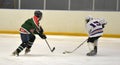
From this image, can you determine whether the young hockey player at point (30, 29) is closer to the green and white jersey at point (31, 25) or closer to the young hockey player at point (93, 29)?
the green and white jersey at point (31, 25)

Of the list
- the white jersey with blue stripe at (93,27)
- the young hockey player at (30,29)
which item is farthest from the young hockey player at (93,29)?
the young hockey player at (30,29)

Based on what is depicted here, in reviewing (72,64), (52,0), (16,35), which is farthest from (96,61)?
(52,0)

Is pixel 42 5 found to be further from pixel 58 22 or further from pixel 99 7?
pixel 99 7

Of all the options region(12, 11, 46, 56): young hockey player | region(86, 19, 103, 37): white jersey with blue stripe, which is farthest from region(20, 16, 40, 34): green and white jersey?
region(86, 19, 103, 37): white jersey with blue stripe

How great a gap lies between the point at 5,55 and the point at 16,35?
18.5ft

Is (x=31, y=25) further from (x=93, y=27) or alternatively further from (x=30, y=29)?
(x=93, y=27)

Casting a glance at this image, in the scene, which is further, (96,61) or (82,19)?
(82,19)

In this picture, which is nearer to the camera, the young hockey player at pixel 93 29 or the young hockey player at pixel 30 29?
the young hockey player at pixel 30 29

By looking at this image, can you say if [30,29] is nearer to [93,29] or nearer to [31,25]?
[31,25]

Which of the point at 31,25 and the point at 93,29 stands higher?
the point at 31,25

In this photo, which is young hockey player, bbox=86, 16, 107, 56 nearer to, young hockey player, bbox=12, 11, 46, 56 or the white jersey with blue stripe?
the white jersey with blue stripe

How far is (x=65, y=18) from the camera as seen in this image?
48.6 feet

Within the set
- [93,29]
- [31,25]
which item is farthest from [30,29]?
[93,29]

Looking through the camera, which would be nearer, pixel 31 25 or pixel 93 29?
pixel 31 25
